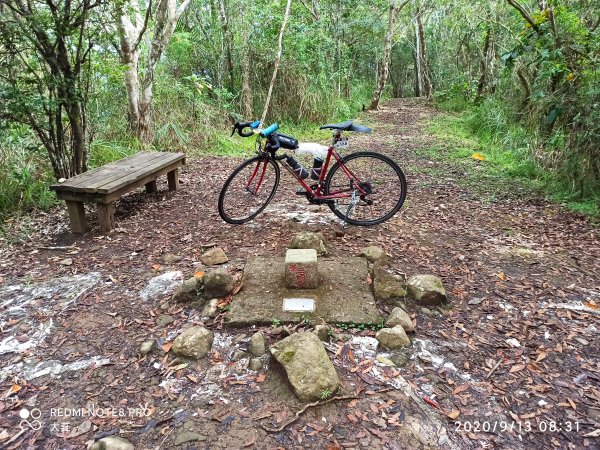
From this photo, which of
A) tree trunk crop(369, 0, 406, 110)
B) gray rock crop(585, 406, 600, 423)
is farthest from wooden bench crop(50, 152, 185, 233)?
tree trunk crop(369, 0, 406, 110)

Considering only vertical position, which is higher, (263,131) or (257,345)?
(263,131)

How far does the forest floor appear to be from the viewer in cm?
183

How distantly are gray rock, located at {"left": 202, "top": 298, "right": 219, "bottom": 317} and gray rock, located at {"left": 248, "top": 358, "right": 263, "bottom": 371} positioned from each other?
0.56 meters

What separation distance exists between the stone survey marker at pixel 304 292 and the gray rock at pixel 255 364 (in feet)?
1.15

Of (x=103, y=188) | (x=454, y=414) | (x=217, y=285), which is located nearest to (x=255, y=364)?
(x=217, y=285)

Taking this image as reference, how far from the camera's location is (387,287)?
9.14ft

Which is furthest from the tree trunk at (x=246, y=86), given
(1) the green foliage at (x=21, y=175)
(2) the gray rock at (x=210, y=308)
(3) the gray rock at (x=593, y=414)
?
(3) the gray rock at (x=593, y=414)

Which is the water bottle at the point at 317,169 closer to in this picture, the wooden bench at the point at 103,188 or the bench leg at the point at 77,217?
the wooden bench at the point at 103,188

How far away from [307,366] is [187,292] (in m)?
1.18

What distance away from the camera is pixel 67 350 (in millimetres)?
2379

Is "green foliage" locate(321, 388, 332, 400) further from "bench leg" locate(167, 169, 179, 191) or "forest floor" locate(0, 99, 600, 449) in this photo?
"bench leg" locate(167, 169, 179, 191)

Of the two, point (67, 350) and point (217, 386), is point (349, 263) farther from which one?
point (67, 350)

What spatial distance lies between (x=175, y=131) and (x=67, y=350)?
557cm

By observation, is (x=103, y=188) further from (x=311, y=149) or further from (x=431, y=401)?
(x=431, y=401)
